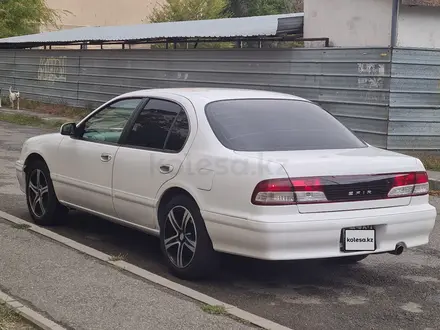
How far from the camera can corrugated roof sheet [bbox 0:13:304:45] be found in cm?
1700

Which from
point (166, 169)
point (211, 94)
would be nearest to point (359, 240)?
point (166, 169)

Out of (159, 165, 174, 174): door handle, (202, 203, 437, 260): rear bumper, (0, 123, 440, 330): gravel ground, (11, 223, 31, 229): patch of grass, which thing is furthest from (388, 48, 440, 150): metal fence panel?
(159, 165, 174, 174): door handle

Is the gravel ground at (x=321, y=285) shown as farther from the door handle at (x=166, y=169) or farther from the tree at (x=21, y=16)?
the tree at (x=21, y=16)

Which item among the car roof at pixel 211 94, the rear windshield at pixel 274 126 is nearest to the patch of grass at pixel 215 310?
the rear windshield at pixel 274 126

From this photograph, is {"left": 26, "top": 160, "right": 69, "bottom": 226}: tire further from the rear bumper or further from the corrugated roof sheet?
the corrugated roof sheet

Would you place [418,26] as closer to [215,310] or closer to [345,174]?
[345,174]

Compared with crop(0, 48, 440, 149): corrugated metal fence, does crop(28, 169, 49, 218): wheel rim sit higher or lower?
lower

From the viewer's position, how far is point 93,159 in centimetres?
691

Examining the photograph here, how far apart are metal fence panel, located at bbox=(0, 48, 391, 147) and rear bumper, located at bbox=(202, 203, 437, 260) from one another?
8531 mm

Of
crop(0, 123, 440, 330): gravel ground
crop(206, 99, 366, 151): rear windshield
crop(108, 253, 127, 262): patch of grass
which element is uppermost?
crop(206, 99, 366, 151): rear windshield

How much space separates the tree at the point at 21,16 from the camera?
3145 centimetres

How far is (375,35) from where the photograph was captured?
14750 millimetres

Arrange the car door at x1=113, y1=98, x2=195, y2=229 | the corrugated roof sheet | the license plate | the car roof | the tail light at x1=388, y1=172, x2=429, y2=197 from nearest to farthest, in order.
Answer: the license plate
the tail light at x1=388, y1=172, x2=429, y2=197
the car door at x1=113, y1=98, x2=195, y2=229
the car roof
the corrugated roof sheet

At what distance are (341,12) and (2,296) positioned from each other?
11.9 metres
